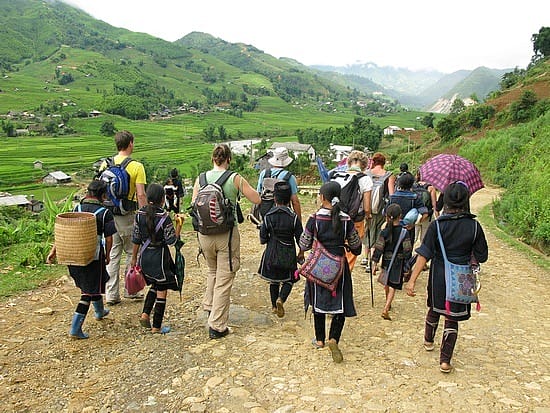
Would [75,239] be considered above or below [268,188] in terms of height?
below

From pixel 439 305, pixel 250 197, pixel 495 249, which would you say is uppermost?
pixel 250 197

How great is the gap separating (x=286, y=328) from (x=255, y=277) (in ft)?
6.30

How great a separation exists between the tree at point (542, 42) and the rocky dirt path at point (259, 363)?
55455 mm

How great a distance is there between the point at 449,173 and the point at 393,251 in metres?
1.16

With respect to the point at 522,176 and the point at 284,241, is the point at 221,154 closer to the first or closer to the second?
the point at 284,241

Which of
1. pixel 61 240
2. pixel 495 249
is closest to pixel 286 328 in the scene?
pixel 61 240

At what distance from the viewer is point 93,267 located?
14.8 ft

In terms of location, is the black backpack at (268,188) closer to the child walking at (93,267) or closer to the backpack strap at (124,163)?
the backpack strap at (124,163)

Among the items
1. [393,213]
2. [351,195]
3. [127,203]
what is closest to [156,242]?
[127,203]

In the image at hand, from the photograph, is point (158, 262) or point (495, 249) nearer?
point (158, 262)

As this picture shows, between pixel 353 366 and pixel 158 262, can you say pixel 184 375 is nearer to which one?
pixel 158 262

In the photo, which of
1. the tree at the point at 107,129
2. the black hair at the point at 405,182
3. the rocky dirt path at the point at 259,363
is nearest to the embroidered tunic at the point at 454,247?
the rocky dirt path at the point at 259,363

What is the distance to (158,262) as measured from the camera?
178 inches

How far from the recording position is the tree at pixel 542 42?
50.0 meters
